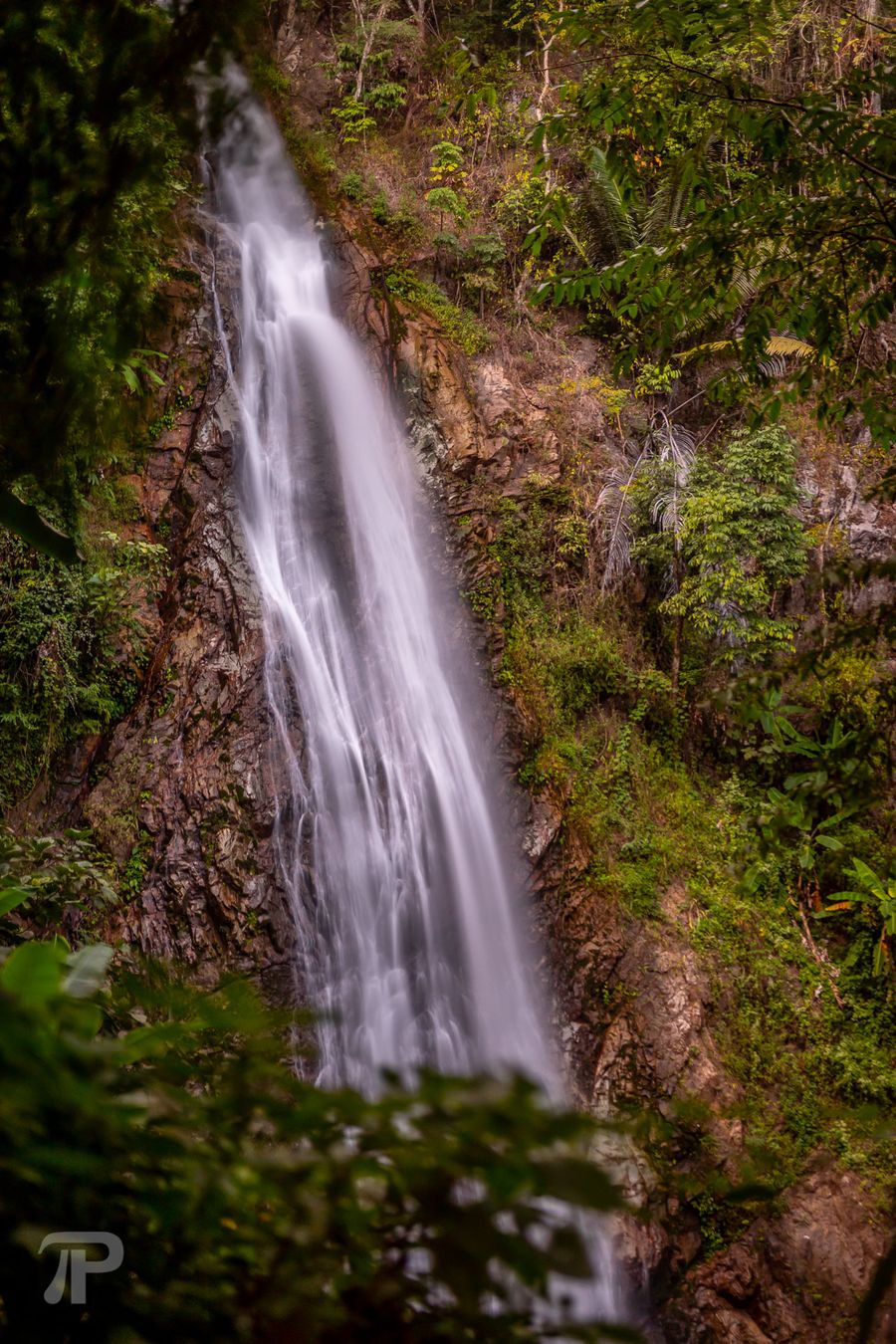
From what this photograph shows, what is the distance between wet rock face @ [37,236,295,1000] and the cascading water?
0.19 meters

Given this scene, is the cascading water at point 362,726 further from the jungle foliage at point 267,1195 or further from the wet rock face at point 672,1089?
the jungle foliage at point 267,1195

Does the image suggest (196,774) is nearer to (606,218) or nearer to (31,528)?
(31,528)

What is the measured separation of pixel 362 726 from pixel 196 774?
4.60 feet

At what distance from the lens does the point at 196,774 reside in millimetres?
5492

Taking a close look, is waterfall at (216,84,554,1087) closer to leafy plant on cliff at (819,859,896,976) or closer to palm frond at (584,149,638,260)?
leafy plant on cliff at (819,859,896,976)

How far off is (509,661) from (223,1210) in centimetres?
677

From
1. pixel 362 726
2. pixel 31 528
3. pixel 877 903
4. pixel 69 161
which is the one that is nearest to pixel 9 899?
pixel 31 528

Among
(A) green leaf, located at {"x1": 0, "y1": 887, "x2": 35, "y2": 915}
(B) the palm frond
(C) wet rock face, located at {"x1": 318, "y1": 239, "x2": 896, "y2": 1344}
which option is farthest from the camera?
(B) the palm frond

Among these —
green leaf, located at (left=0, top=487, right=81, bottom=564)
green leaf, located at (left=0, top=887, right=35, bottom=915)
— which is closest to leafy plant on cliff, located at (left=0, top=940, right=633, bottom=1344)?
green leaf, located at (left=0, top=887, right=35, bottom=915)

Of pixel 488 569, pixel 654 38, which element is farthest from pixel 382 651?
pixel 654 38

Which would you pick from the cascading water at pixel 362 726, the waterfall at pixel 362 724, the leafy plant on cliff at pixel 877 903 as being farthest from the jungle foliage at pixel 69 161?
the leafy plant on cliff at pixel 877 903

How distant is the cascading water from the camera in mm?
5332

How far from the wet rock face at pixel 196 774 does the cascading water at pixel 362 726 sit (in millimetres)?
189

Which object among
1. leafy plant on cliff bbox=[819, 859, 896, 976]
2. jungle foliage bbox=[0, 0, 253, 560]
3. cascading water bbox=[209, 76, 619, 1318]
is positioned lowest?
leafy plant on cliff bbox=[819, 859, 896, 976]
